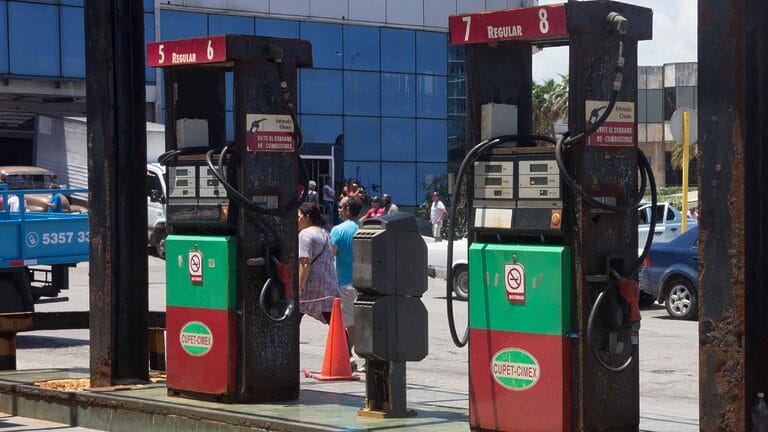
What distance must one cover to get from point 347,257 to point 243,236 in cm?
389

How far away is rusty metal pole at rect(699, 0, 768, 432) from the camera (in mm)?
6047

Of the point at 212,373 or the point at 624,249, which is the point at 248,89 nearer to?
the point at 212,373

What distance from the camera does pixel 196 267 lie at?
9.78 m

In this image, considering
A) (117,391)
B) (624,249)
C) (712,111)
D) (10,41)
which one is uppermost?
(10,41)

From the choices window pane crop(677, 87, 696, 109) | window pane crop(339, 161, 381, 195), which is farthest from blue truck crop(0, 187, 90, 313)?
window pane crop(677, 87, 696, 109)

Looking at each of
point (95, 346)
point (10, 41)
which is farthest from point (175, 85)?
point (10, 41)

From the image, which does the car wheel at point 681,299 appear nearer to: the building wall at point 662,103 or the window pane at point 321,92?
the window pane at point 321,92

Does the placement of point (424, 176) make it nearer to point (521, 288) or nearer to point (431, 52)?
point (431, 52)

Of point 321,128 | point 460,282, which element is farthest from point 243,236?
point 321,128

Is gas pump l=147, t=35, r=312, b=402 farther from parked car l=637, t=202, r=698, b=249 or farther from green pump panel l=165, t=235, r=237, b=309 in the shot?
parked car l=637, t=202, r=698, b=249

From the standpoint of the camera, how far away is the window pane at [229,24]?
4525 centimetres

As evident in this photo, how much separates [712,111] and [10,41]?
38.1 metres

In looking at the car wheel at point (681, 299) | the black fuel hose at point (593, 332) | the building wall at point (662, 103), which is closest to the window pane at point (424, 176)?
the building wall at point (662, 103)

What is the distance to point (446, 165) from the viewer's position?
50.8m
